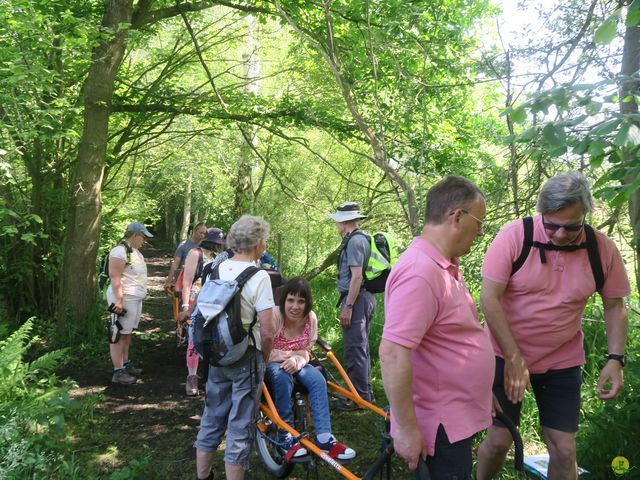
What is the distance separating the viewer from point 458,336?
2.11 meters


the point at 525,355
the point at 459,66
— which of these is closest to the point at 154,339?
the point at 459,66

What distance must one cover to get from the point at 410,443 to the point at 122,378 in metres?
5.06

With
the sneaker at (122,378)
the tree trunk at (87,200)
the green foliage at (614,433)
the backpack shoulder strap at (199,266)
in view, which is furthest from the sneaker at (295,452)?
the tree trunk at (87,200)

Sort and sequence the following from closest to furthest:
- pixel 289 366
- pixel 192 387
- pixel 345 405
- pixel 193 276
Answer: pixel 289 366
pixel 345 405
pixel 192 387
pixel 193 276

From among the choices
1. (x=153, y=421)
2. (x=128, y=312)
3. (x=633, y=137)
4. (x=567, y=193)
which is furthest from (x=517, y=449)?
(x=128, y=312)

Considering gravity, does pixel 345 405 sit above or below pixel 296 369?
below

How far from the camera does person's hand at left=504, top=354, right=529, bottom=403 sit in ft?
8.93

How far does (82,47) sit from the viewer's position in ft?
19.8

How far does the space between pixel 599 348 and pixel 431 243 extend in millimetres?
4556

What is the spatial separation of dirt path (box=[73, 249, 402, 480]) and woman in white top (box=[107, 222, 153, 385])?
11.8 inches

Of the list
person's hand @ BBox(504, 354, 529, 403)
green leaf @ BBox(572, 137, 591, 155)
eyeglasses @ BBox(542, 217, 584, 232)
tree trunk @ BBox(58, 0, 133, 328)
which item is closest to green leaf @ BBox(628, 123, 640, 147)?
green leaf @ BBox(572, 137, 591, 155)

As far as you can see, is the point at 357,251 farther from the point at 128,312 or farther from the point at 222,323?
the point at 128,312

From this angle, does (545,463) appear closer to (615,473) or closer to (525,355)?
(615,473)

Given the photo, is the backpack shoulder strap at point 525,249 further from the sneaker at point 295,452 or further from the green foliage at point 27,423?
the green foliage at point 27,423
